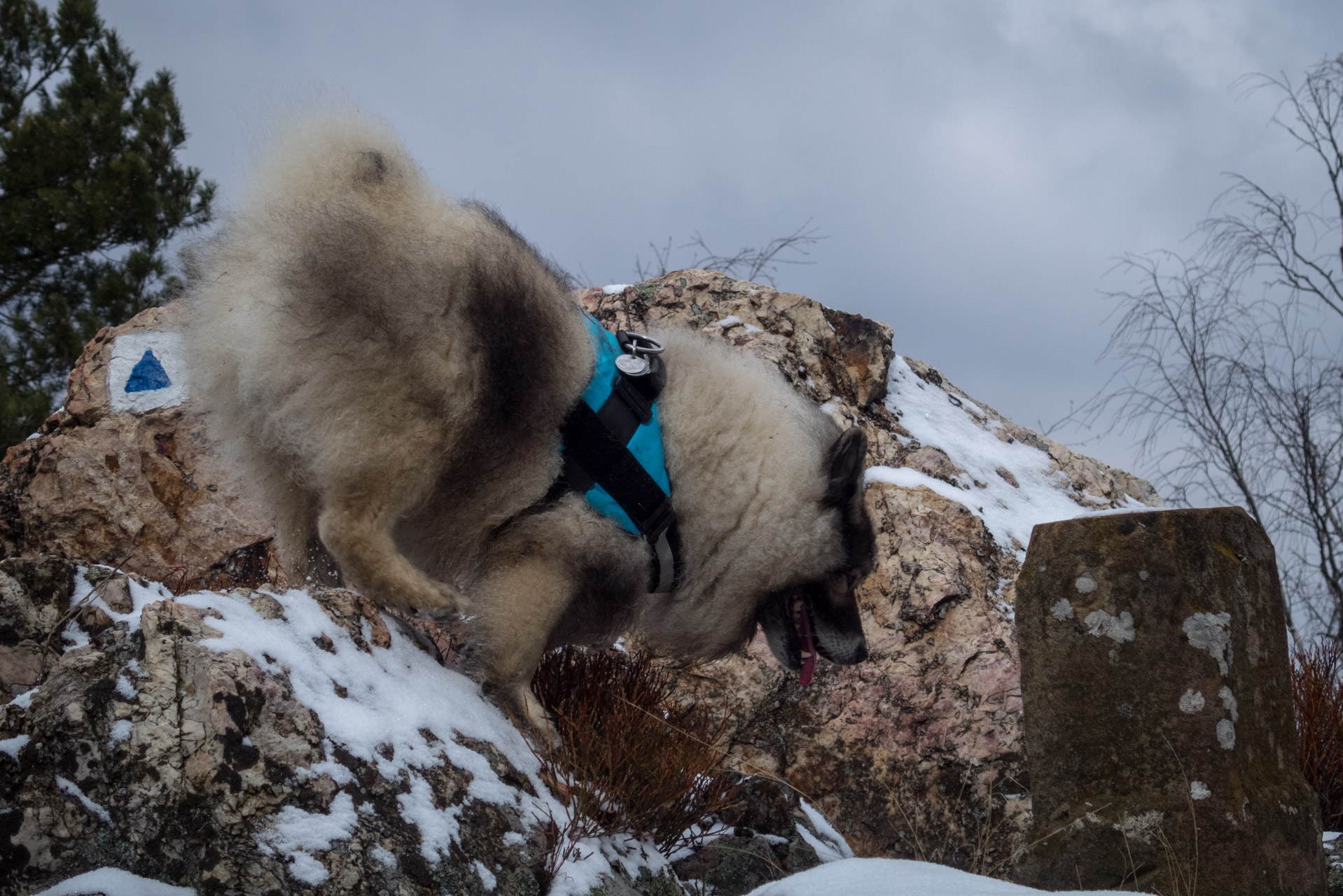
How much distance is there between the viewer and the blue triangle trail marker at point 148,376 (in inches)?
192

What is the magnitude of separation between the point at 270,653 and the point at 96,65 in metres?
12.5

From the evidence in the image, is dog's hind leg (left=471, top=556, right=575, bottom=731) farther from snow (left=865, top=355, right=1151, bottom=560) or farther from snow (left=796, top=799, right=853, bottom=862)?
snow (left=865, top=355, right=1151, bottom=560)

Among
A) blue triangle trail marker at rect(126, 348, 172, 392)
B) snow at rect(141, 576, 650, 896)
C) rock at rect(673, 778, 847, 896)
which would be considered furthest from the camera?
blue triangle trail marker at rect(126, 348, 172, 392)

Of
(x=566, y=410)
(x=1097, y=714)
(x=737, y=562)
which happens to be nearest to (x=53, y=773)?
(x=566, y=410)

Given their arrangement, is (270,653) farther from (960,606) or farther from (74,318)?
(74,318)

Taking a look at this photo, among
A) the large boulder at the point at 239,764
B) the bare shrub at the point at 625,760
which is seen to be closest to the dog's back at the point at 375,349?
the large boulder at the point at 239,764

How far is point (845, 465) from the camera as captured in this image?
359 centimetres

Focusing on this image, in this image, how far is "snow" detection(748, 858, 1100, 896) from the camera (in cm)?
235

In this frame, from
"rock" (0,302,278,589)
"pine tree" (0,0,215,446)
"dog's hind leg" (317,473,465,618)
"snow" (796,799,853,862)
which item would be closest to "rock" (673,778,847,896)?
"snow" (796,799,853,862)

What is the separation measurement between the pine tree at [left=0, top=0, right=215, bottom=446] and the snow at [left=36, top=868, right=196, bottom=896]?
9.95 metres

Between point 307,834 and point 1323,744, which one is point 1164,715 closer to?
point 1323,744

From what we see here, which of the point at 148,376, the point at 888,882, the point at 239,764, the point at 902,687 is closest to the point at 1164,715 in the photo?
the point at 888,882

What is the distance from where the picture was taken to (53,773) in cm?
201

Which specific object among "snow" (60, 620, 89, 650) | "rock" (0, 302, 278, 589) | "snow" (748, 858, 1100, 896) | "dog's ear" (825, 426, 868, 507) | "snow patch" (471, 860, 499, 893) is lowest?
"rock" (0, 302, 278, 589)
